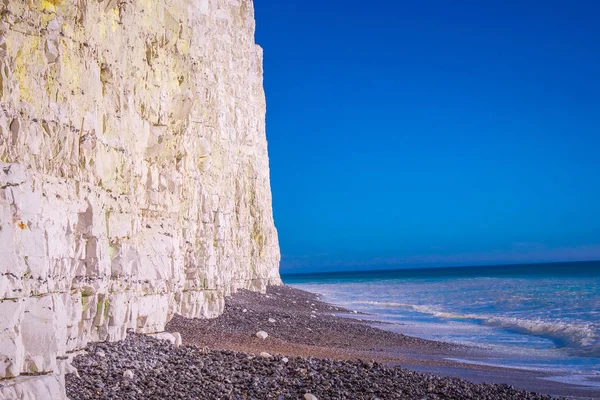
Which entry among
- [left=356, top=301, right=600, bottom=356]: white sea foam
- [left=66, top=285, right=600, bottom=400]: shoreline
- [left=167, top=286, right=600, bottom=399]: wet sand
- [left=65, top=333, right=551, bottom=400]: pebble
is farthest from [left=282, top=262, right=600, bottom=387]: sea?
[left=65, top=333, right=551, bottom=400]: pebble

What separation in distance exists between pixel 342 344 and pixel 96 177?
32.3 ft

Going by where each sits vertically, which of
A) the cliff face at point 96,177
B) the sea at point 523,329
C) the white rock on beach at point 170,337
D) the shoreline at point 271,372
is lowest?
the sea at point 523,329

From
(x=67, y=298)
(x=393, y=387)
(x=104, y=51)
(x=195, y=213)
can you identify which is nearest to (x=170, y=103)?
(x=104, y=51)

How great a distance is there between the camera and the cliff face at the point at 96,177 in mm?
7402

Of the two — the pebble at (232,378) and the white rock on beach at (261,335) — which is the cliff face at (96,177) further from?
the white rock on beach at (261,335)

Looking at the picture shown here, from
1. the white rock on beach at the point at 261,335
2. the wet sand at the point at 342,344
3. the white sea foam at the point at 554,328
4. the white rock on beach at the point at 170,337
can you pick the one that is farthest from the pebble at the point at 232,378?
the white sea foam at the point at 554,328

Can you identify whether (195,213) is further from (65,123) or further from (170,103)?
(65,123)

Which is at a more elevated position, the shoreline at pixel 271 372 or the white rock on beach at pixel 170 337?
the white rock on beach at pixel 170 337

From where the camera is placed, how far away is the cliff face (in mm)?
7402

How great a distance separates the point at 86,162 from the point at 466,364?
33.9 ft

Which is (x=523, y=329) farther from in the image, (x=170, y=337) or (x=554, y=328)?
(x=170, y=337)

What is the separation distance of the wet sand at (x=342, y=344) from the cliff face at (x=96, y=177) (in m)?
1.14

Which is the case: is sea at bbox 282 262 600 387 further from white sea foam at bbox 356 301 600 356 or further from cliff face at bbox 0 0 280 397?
cliff face at bbox 0 0 280 397

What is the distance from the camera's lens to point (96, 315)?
34.6 feet
